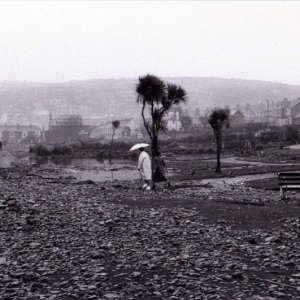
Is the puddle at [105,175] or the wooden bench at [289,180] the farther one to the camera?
the puddle at [105,175]

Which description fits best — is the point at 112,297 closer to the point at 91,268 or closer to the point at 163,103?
the point at 91,268

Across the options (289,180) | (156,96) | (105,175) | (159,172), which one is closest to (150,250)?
(289,180)

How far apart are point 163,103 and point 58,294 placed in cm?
1655

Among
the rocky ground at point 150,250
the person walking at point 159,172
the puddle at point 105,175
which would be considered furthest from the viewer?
the puddle at point 105,175

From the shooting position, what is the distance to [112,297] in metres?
6.50

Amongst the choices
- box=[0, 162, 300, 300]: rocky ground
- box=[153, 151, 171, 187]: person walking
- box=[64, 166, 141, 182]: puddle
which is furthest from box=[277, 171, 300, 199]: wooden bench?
box=[64, 166, 141, 182]: puddle

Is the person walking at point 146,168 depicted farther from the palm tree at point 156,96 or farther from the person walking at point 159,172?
the palm tree at point 156,96

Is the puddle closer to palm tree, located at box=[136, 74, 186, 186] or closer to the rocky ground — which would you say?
palm tree, located at box=[136, 74, 186, 186]

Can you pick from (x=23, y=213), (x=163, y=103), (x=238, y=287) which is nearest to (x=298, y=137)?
(x=163, y=103)

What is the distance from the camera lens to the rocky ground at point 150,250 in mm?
6785

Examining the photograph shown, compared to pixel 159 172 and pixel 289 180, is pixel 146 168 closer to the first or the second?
pixel 159 172

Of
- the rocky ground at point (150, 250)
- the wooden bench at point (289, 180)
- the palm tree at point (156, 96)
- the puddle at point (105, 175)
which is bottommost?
the puddle at point (105, 175)

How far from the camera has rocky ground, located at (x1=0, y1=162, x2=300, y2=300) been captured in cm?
679

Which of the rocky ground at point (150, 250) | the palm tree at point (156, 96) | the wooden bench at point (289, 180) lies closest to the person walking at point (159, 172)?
the palm tree at point (156, 96)
